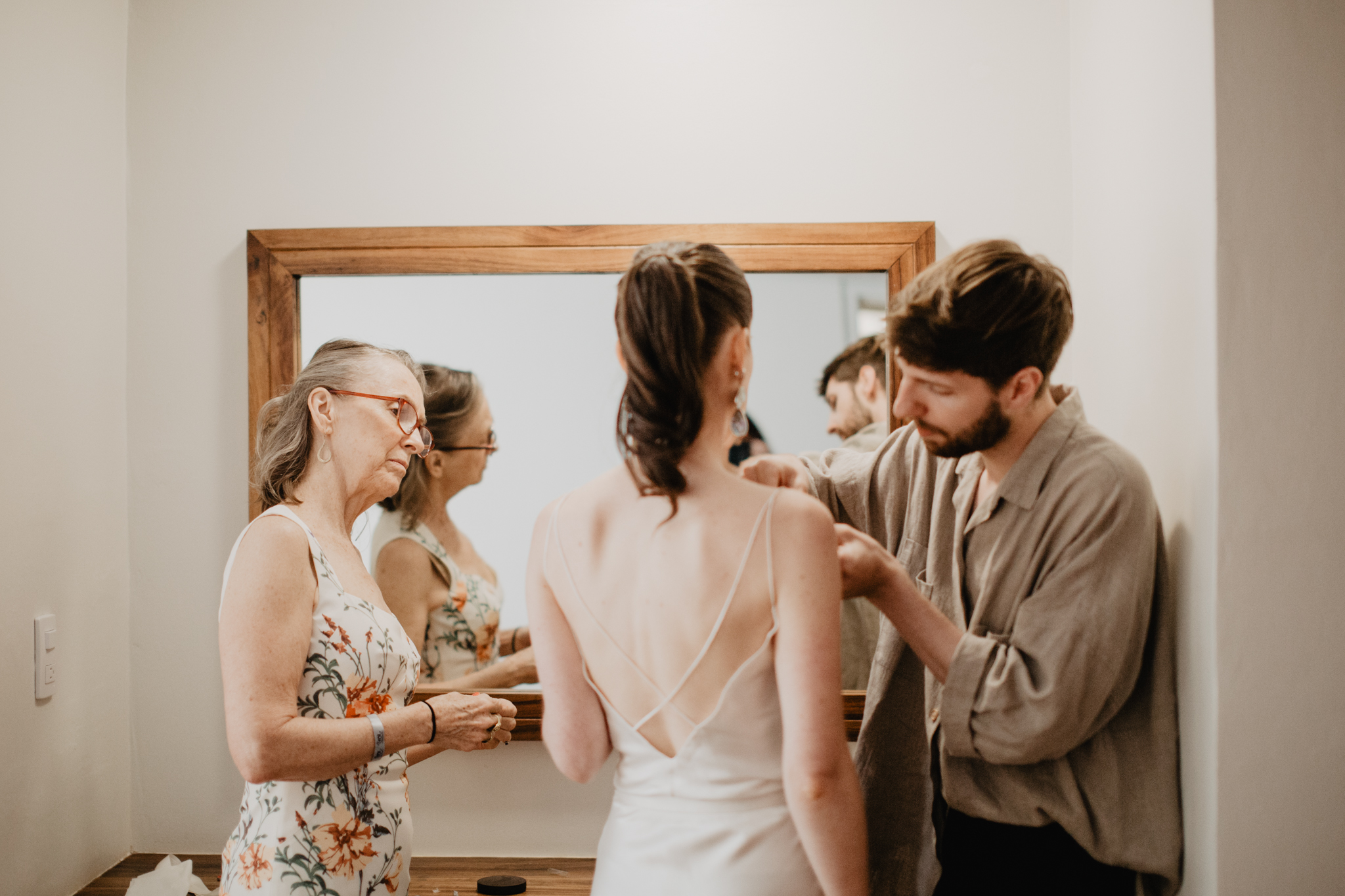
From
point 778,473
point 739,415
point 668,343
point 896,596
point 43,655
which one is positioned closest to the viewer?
point 668,343

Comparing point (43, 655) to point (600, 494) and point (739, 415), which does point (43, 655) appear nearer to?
point (600, 494)

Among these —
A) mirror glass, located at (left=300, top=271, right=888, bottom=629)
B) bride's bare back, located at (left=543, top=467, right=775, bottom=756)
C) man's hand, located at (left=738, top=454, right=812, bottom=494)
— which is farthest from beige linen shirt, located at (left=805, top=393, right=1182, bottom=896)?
mirror glass, located at (left=300, top=271, right=888, bottom=629)

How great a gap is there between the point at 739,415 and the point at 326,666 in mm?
678

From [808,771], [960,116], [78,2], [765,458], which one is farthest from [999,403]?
[78,2]

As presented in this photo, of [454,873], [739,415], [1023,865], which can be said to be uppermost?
[739,415]

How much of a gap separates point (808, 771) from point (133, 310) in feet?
5.42

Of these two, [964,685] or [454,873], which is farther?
[454,873]

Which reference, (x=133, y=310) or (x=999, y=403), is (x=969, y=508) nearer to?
(x=999, y=403)

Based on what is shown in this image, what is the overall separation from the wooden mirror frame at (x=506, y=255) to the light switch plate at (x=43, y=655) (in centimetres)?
38

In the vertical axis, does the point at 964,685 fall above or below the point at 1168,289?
below

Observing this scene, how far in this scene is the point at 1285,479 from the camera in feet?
3.55

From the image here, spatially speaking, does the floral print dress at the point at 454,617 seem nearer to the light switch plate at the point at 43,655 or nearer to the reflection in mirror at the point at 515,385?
the reflection in mirror at the point at 515,385

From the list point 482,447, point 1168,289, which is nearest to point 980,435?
point 1168,289

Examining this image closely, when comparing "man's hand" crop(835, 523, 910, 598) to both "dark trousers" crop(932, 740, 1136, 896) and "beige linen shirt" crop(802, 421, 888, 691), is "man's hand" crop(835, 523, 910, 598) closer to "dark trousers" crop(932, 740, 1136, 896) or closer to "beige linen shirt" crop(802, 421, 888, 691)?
"dark trousers" crop(932, 740, 1136, 896)
